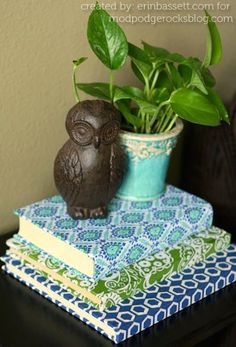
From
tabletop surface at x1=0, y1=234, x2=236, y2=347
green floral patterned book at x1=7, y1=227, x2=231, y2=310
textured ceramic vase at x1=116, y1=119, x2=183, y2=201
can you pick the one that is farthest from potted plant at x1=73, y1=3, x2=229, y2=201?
tabletop surface at x1=0, y1=234, x2=236, y2=347

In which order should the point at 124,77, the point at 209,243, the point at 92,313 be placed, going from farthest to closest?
the point at 124,77 → the point at 209,243 → the point at 92,313

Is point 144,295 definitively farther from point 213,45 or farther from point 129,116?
point 213,45

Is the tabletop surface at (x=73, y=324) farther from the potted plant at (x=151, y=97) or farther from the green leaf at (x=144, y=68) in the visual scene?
the green leaf at (x=144, y=68)

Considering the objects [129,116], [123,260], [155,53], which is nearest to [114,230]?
[123,260]

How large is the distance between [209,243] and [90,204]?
196 millimetres

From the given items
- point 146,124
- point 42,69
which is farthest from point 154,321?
point 42,69

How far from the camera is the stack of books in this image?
96cm

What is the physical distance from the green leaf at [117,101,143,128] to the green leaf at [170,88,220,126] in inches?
3.6

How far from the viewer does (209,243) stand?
42.9 inches

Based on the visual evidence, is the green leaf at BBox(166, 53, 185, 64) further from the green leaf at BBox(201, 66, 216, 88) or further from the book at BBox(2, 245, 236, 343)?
the book at BBox(2, 245, 236, 343)

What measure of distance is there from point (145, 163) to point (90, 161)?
0.40 ft

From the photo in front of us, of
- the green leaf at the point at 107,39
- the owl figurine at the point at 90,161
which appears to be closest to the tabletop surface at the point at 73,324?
the owl figurine at the point at 90,161

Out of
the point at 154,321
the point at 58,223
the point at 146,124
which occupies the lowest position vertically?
the point at 154,321

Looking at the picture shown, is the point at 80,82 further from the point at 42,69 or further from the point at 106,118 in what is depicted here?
the point at 106,118
